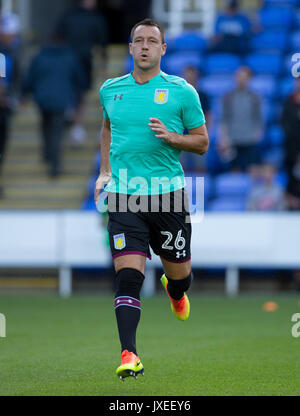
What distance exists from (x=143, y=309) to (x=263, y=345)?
4.03 m

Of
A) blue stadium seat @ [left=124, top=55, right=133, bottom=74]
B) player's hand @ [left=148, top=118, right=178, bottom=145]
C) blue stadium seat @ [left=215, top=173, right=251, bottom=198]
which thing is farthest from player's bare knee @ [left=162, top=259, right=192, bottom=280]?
blue stadium seat @ [left=124, top=55, right=133, bottom=74]

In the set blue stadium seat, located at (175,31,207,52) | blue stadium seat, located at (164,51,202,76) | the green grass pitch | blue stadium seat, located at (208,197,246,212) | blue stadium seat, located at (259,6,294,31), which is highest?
blue stadium seat, located at (259,6,294,31)

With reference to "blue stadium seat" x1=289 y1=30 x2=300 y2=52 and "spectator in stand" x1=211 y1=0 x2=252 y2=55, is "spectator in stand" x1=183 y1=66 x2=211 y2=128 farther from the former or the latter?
"blue stadium seat" x1=289 y1=30 x2=300 y2=52

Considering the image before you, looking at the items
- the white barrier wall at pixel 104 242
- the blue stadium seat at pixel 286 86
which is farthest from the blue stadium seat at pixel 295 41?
the white barrier wall at pixel 104 242

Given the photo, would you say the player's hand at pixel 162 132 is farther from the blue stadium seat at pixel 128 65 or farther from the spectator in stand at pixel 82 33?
the spectator in stand at pixel 82 33

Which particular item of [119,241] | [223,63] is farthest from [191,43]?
[119,241]

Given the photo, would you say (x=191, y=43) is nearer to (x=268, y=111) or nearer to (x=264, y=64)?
(x=264, y=64)

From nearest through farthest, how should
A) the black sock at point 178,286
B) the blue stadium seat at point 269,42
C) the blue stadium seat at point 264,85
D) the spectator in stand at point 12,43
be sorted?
the black sock at point 178,286 → the blue stadium seat at point 264,85 → the spectator in stand at point 12,43 → the blue stadium seat at point 269,42

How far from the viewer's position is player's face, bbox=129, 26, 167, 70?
746cm

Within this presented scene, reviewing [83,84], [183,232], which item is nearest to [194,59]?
[83,84]

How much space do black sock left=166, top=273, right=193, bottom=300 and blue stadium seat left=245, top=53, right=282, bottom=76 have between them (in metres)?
10.8

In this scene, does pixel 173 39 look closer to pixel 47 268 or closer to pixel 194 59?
pixel 194 59

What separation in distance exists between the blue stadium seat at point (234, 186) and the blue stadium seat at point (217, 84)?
2276 mm

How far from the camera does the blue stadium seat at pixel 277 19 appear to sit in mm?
19719
